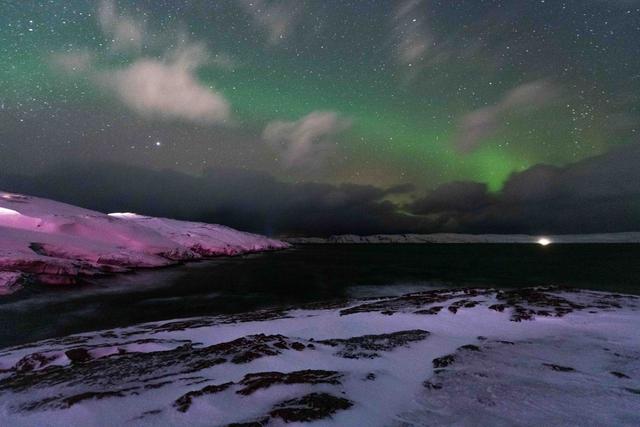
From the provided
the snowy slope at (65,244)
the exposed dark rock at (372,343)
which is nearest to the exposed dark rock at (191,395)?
the exposed dark rock at (372,343)

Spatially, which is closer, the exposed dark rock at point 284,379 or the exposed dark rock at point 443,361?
the exposed dark rock at point 284,379

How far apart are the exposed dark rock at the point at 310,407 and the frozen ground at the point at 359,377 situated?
3cm

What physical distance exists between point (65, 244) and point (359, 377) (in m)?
54.8

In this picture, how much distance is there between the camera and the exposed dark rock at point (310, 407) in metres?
5.09

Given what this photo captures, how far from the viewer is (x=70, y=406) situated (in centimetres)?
576

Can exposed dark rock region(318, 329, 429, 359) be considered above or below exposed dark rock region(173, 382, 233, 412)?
below

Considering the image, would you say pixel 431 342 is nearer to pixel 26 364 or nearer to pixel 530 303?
pixel 530 303

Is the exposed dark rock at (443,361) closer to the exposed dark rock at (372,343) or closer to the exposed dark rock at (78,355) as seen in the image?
the exposed dark rock at (372,343)

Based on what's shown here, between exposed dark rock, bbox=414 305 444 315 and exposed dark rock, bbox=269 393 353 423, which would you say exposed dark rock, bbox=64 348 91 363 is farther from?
exposed dark rock, bbox=414 305 444 315

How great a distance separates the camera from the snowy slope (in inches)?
1406

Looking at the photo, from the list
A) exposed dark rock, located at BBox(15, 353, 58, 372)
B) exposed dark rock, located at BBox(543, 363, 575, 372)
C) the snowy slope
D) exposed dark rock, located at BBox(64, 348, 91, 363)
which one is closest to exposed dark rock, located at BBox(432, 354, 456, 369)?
exposed dark rock, located at BBox(543, 363, 575, 372)

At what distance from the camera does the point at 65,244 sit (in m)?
45.8

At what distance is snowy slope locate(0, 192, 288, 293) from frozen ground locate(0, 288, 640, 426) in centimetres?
3321

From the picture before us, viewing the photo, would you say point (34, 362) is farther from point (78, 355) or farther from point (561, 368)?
point (561, 368)
